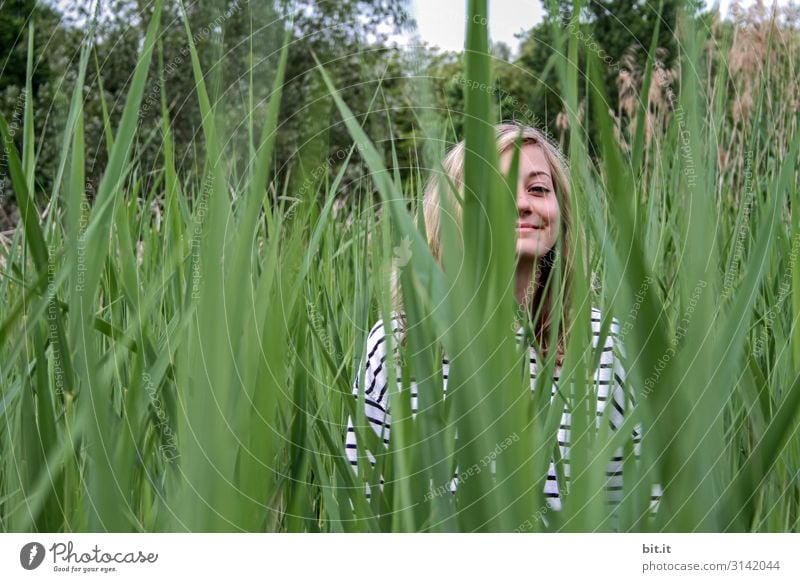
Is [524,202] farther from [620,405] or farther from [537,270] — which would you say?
[620,405]

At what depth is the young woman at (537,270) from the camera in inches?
13.7

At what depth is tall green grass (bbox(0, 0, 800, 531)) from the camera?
275 mm

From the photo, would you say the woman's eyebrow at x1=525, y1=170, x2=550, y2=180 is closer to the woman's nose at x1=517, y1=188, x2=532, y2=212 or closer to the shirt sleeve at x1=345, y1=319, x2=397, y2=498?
the woman's nose at x1=517, y1=188, x2=532, y2=212

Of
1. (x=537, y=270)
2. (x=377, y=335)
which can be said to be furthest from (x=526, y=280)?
(x=377, y=335)

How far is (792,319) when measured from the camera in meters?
0.42

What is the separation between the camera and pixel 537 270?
1.55ft

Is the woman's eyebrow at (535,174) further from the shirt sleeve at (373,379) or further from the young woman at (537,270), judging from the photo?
the shirt sleeve at (373,379)

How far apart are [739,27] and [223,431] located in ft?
1.40

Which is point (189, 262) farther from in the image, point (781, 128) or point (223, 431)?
point (781, 128)

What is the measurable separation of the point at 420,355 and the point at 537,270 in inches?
7.9

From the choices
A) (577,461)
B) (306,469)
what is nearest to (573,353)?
(577,461)

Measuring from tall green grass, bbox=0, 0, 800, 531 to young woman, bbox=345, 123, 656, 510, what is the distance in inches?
0.5

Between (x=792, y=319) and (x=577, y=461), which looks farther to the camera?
(x=792, y=319)

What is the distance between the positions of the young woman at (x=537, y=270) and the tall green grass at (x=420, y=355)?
13 mm
